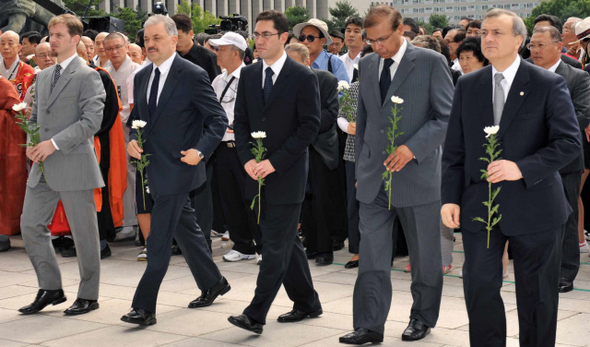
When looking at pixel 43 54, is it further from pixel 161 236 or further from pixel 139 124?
pixel 161 236

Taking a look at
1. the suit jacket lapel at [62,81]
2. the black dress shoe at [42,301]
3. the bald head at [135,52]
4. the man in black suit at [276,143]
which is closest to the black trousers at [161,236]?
the man in black suit at [276,143]

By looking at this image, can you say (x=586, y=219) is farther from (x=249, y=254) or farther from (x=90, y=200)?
(x=90, y=200)

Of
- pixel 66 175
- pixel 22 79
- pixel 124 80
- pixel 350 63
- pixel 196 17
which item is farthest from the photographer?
pixel 196 17

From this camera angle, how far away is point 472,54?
7930mm

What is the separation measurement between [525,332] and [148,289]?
2.71m

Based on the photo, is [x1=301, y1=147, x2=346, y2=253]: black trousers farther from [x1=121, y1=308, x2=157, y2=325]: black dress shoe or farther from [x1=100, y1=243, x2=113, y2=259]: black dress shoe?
[x1=121, y1=308, x2=157, y2=325]: black dress shoe

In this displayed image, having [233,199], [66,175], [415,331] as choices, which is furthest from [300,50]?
[415,331]

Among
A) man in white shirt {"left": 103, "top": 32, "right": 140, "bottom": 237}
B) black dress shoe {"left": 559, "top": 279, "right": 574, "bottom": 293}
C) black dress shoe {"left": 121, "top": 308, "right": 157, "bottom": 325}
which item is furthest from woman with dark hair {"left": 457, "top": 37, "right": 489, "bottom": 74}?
man in white shirt {"left": 103, "top": 32, "right": 140, "bottom": 237}

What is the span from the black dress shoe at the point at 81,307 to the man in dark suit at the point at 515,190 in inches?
125

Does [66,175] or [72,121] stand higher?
[72,121]

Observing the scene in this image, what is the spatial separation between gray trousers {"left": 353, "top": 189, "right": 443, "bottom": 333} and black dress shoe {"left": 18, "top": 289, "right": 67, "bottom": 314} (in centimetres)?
241

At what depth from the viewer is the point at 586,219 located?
9711mm

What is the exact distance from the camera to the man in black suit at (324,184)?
860 cm

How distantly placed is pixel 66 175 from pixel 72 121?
406 mm
